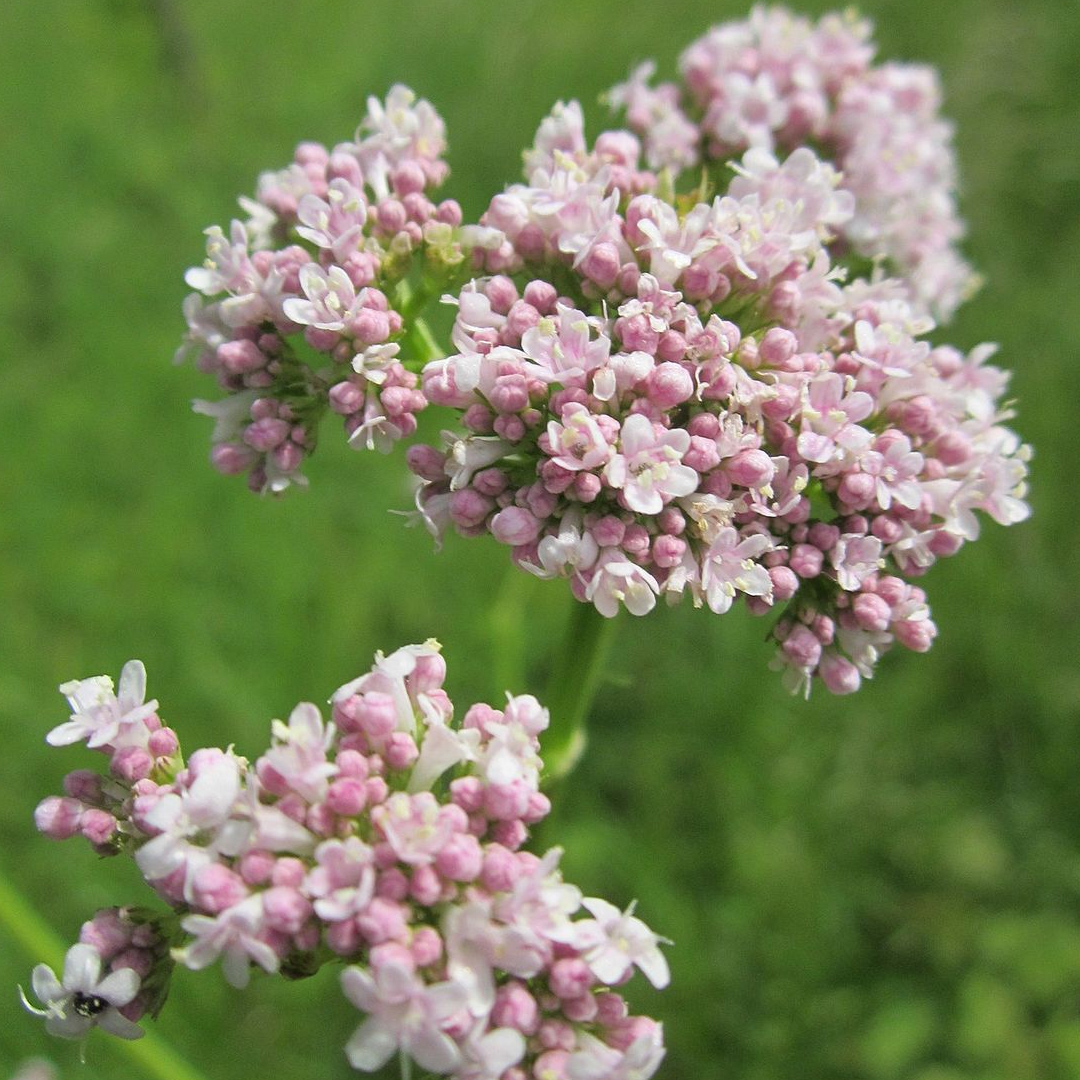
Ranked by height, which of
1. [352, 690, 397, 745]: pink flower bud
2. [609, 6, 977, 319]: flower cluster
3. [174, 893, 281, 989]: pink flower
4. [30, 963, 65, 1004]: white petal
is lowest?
[30, 963, 65, 1004]: white petal

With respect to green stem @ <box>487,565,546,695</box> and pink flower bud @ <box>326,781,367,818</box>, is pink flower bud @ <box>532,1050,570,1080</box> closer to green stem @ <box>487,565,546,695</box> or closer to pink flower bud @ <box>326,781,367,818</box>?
pink flower bud @ <box>326,781,367,818</box>

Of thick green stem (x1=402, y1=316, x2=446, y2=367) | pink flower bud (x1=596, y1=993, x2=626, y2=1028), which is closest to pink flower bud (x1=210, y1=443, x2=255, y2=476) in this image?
thick green stem (x1=402, y1=316, x2=446, y2=367)

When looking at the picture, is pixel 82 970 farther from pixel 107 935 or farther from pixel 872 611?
pixel 872 611

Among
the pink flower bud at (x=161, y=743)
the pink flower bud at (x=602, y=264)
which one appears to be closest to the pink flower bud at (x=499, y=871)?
the pink flower bud at (x=161, y=743)

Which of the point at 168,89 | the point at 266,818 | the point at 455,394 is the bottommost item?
the point at 266,818

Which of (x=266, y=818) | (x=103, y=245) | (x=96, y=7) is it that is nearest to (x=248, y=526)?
(x=103, y=245)

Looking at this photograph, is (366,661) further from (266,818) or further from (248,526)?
(266,818)
